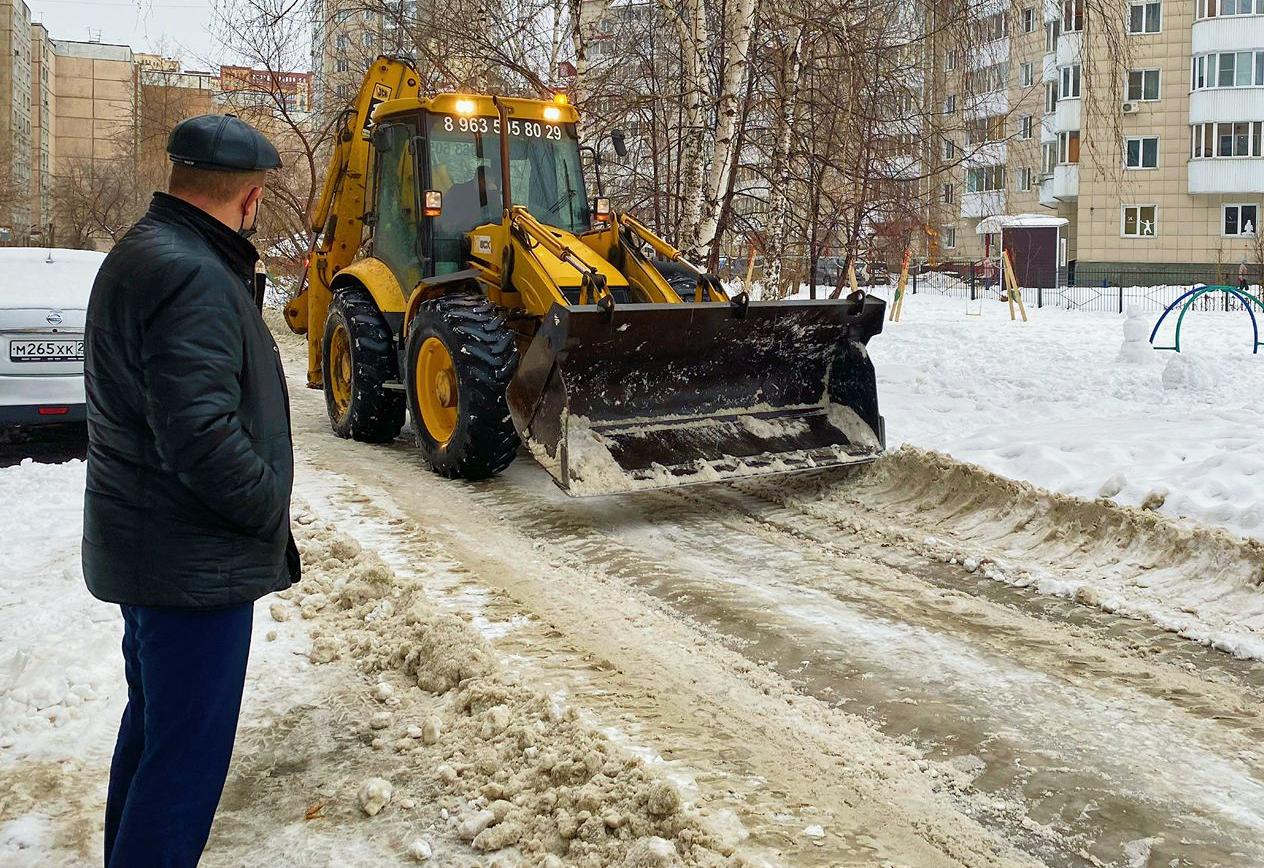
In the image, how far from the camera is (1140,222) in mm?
43281

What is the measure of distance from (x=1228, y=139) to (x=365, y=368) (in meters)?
40.4

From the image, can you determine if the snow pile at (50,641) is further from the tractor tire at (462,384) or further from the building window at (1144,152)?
the building window at (1144,152)

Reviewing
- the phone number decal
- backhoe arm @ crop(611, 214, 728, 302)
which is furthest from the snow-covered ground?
the phone number decal

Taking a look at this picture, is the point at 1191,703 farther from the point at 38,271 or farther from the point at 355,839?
the point at 38,271

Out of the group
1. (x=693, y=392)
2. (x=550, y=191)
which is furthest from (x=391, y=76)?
(x=693, y=392)

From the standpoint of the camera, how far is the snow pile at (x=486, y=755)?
3.16 m

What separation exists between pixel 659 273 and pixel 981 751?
4.89 meters

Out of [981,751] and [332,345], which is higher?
[332,345]

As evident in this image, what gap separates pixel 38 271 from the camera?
366 inches

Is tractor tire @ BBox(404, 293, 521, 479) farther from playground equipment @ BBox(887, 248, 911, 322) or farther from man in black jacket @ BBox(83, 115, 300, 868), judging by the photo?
playground equipment @ BBox(887, 248, 911, 322)

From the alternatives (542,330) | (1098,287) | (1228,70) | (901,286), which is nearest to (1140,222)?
(1228,70)

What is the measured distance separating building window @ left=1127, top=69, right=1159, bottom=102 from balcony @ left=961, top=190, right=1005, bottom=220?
588cm

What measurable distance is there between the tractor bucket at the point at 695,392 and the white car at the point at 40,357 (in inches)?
138

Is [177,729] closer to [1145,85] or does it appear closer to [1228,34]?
[1228,34]
